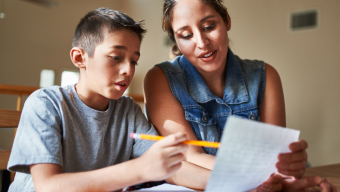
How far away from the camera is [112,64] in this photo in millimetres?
829

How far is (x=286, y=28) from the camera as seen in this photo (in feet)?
10.7

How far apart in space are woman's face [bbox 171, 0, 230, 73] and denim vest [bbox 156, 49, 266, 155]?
10 cm

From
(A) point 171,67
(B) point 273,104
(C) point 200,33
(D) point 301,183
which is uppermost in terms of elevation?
(C) point 200,33

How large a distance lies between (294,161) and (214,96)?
519 mm

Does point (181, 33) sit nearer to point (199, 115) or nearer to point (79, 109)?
point (199, 115)

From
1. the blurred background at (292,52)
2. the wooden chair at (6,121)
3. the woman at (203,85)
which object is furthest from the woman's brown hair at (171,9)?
the blurred background at (292,52)

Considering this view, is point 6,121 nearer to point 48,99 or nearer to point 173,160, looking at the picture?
point 48,99

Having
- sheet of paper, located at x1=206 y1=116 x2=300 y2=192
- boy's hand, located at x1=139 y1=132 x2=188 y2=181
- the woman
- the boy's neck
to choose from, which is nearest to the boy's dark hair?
the boy's neck

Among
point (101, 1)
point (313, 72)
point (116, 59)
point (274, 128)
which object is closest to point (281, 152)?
point (274, 128)

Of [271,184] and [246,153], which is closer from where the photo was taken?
[246,153]

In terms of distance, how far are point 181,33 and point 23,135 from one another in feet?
2.08

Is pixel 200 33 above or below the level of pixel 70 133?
above

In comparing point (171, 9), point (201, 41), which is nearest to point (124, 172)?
point (201, 41)

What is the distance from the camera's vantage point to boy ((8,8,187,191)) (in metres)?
0.61
